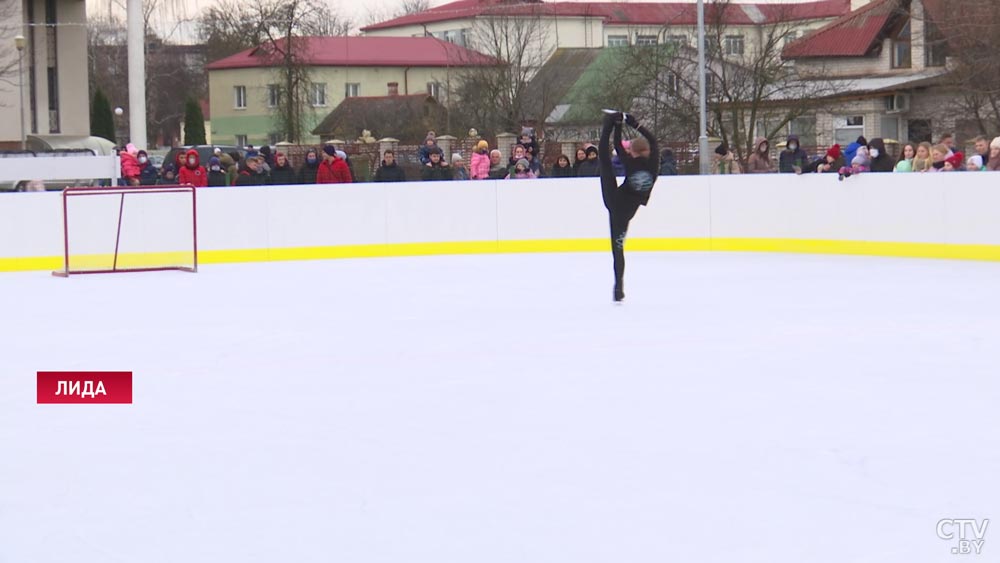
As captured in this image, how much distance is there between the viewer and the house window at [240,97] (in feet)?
238

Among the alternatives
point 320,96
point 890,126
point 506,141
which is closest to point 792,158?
point 506,141

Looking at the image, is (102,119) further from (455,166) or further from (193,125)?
(455,166)

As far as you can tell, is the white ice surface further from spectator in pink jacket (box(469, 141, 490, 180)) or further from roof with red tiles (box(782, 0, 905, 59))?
roof with red tiles (box(782, 0, 905, 59))

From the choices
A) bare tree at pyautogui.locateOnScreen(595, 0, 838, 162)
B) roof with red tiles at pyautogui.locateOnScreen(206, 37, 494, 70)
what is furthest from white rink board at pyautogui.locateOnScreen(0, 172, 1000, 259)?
roof with red tiles at pyautogui.locateOnScreen(206, 37, 494, 70)

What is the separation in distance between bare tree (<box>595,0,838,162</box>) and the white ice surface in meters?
22.7

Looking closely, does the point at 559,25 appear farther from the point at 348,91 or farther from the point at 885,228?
the point at 885,228

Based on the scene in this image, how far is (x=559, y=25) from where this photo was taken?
3305 inches

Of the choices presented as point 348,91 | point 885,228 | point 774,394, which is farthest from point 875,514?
point 348,91

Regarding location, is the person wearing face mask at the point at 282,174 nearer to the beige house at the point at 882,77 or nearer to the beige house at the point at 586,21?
the beige house at the point at 882,77

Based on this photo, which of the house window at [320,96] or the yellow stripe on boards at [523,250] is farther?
the house window at [320,96]

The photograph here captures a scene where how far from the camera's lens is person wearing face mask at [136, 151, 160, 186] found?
1783 centimetres

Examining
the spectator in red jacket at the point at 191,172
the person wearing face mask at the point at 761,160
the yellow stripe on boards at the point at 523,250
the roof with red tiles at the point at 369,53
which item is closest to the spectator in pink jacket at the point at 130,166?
the spectator in red jacket at the point at 191,172

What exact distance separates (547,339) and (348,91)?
64.5m

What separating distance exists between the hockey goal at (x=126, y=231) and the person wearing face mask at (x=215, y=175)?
1532mm
